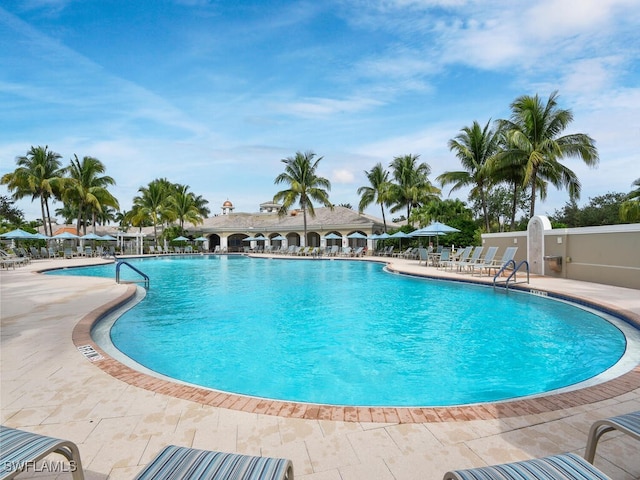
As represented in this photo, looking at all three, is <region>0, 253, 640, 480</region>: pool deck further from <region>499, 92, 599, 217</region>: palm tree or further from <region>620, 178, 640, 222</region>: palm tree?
<region>620, 178, 640, 222</region>: palm tree

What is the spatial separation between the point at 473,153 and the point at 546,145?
18.0 ft

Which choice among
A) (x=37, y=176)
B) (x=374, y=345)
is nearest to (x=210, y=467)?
(x=374, y=345)

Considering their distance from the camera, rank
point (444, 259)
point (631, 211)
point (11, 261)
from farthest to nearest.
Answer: point (631, 211) → point (11, 261) → point (444, 259)

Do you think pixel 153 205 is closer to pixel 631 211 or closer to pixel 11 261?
pixel 11 261

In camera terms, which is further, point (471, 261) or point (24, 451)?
point (471, 261)

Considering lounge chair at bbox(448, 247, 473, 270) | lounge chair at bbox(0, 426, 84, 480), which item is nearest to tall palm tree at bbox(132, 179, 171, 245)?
lounge chair at bbox(448, 247, 473, 270)

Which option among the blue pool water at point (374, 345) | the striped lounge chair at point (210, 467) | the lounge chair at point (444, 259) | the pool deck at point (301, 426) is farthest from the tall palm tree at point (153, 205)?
the striped lounge chair at point (210, 467)

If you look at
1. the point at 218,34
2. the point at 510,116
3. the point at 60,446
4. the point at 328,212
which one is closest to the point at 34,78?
the point at 218,34

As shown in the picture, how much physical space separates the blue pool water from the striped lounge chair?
2.79 metres

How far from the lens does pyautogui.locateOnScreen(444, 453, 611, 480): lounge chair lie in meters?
1.53

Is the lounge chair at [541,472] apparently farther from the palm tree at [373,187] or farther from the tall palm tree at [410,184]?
the palm tree at [373,187]

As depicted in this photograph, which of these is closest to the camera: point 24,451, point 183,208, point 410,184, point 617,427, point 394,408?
point 24,451

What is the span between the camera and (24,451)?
1.67 m

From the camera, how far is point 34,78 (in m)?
11.6
